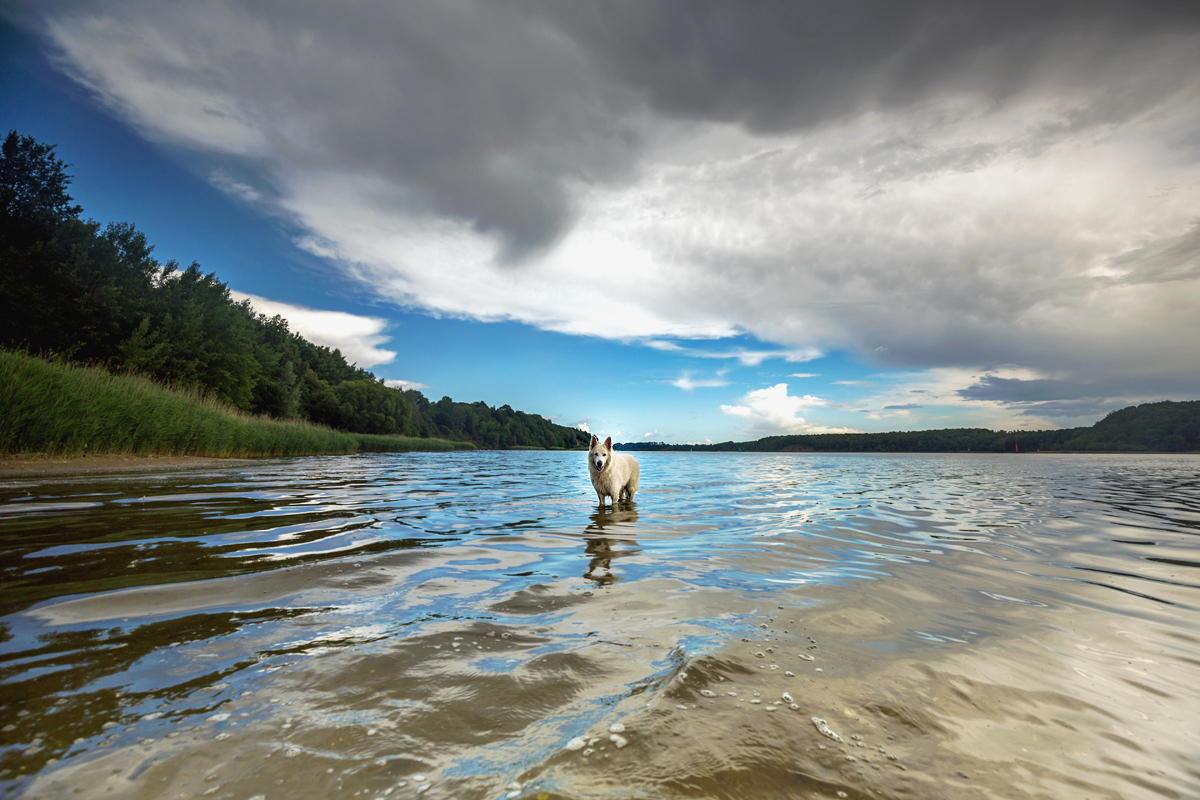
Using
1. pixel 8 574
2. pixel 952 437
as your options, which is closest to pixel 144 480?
pixel 8 574

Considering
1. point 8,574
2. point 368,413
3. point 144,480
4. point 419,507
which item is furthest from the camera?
point 368,413

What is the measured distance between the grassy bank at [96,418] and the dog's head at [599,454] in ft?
55.8

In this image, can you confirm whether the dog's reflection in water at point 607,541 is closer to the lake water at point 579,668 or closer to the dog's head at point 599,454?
the lake water at point 579,668

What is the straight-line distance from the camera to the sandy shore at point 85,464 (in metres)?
13.5

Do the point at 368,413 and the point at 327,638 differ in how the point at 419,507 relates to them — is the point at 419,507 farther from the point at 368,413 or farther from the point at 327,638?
the point at 368,413

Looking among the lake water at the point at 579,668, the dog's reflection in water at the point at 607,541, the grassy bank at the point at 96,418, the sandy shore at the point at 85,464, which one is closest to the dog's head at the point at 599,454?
the dog's reflection in water at the point at 607,541

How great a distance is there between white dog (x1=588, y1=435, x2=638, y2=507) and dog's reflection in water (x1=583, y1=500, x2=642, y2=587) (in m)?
0.47

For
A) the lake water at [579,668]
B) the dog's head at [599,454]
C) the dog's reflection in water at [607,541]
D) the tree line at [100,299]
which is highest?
the tree line at [100,299]

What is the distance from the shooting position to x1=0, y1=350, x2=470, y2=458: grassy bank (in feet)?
→ 46.4

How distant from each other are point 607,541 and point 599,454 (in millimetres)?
4063

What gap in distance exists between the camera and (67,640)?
3.11 metres

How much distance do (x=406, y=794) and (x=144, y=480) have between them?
17.3 m

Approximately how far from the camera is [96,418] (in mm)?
16672

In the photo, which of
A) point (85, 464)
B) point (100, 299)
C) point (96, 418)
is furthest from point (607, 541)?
point (100, 299)
